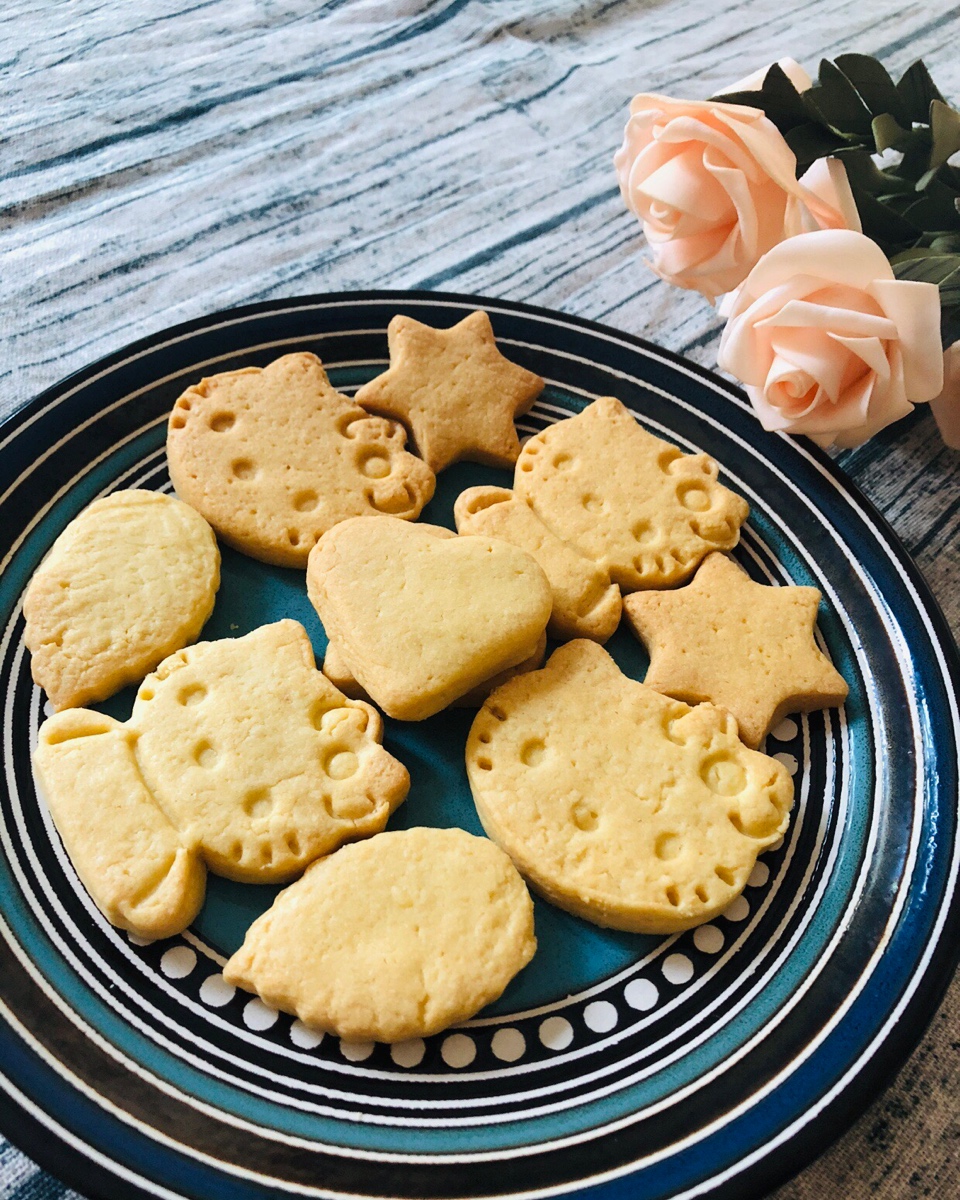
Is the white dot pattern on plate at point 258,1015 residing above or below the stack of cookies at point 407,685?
below

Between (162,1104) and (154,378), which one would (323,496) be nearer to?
(154,378)

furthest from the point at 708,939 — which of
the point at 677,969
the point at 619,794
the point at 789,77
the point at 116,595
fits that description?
the point at 789,77

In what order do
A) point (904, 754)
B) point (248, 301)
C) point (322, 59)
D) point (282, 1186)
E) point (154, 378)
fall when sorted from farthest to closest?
1. point (322, 59)
2. point (248, 301)
3. point (154, 378)
4. point (904, 754)
5. point (282, 1186)

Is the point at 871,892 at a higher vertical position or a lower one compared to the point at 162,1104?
lower

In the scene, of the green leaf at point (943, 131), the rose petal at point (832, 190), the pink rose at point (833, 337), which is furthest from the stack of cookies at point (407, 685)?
the green leaf at point (943, 131)

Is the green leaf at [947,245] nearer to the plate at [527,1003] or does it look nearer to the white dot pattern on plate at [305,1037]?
the plate at [527,1003]

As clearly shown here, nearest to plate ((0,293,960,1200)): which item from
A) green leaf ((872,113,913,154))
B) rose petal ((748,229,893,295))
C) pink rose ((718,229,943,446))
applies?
pink rose ((718,229,943,446))

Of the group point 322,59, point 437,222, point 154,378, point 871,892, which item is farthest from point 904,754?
point 322,59
